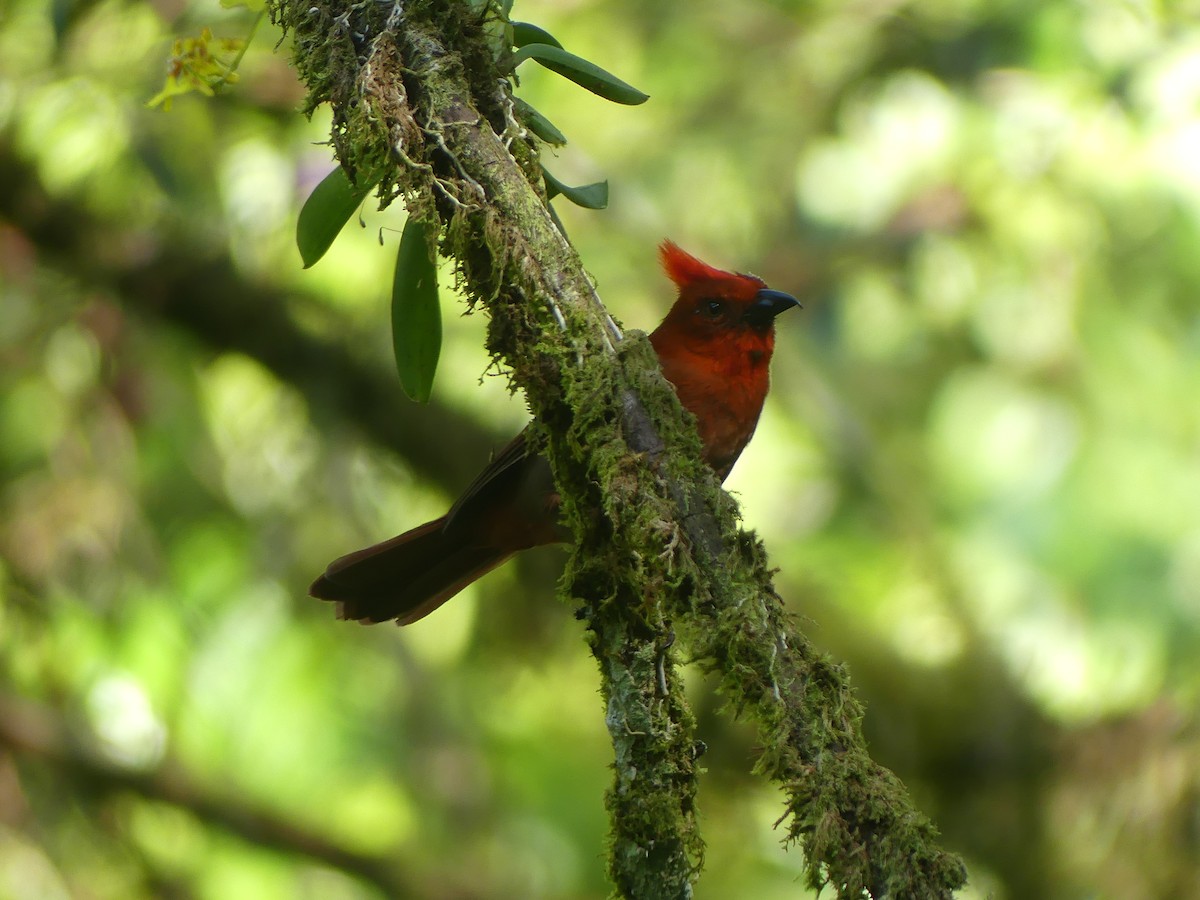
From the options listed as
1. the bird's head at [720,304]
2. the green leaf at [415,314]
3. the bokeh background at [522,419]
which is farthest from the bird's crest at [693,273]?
the green leaf at [415,314]

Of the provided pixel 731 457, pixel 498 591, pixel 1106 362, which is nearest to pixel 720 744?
pixel 498 591

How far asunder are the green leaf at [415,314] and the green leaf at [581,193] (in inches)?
11.3

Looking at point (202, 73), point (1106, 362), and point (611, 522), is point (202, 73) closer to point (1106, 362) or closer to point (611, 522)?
point (611, 522)

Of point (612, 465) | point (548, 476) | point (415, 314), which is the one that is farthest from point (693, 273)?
point (612, 465)

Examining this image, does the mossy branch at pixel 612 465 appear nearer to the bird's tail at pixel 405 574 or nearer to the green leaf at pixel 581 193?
the green leaf at pixel 581 193

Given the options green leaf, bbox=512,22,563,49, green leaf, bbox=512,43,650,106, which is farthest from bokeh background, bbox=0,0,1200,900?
green leaf, bbox=512,43,650,106

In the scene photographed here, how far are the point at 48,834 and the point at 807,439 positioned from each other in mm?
3850

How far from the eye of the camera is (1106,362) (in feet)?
24.9

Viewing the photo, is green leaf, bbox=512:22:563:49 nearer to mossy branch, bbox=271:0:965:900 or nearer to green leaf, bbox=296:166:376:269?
mossy branch, bbox=271:0:965:900

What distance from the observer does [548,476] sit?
12.5ft

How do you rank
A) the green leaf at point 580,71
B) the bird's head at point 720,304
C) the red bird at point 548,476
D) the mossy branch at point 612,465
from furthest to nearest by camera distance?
the bird's head at point 720,304 → the red bird at point 548,476 → the green leaf at point 580,71 → the mossy branch at point 612,465

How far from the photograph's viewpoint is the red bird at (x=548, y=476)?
3.90 metres

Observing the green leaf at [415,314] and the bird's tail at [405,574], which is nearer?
the green leaf at [415,314]

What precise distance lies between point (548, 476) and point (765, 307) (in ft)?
3.08
